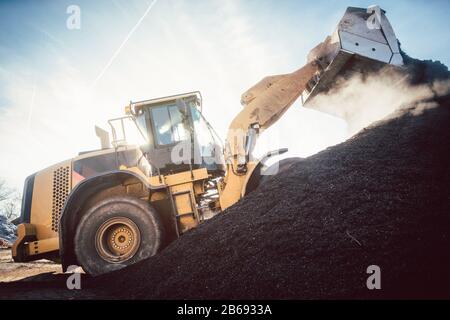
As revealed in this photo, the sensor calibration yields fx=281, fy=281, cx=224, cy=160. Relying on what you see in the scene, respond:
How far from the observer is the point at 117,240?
4480 millimetres

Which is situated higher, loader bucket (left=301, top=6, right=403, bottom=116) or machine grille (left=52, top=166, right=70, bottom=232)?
loader bucket (left=301, top=6, right=403, bottom=116)

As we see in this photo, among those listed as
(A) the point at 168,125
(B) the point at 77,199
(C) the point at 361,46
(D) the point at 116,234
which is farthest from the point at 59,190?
(C) the point at 361,46

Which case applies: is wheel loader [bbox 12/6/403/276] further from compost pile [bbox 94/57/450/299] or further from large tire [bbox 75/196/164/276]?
compost pile [bbox 94/57/450/299]

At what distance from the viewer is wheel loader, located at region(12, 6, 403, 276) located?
4.38 metres

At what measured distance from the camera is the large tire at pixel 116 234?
4238 millimetres

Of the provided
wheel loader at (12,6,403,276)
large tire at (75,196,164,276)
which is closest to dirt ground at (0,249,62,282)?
wheel loader at (12,6,403,276)

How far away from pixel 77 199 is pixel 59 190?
1.81ft

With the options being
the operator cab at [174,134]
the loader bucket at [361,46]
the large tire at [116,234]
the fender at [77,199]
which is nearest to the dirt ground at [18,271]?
the fender at [77,199]

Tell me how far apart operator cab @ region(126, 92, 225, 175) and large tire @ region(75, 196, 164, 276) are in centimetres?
94

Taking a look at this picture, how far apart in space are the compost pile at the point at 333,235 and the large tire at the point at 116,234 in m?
0.46

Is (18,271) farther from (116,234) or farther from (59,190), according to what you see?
(116,234)
